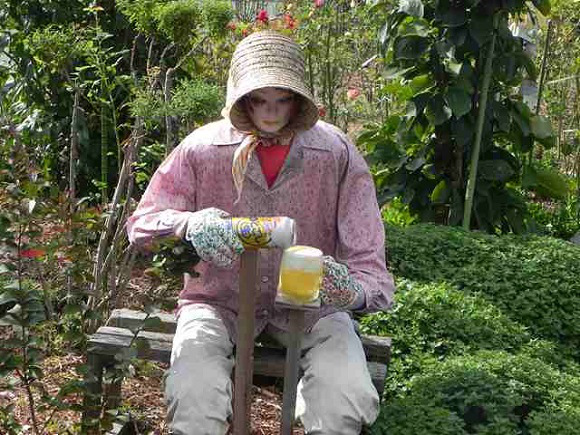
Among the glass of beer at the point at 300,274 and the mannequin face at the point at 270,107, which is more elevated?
the mannequin face at the point at 270,107

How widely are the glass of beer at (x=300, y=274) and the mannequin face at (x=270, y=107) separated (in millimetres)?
545

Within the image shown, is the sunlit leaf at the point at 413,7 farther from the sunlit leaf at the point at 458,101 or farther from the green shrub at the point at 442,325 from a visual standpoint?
the green shrub at the point at 442,325

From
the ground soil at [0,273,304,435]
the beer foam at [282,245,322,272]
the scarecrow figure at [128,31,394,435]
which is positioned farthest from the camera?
the ground soil at [0,273,304,435]

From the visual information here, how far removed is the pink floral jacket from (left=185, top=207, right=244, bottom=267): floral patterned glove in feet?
1.11

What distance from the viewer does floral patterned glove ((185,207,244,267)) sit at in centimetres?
241

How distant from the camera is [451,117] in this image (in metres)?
4.86

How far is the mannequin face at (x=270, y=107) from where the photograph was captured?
9.01ft

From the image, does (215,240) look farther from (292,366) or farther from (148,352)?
(148,352)

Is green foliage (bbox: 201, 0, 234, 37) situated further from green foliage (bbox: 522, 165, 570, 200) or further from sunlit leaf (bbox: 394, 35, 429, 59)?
green foliage (bbox: 522, 165, 570, 200)

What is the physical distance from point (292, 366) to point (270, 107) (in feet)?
2.48

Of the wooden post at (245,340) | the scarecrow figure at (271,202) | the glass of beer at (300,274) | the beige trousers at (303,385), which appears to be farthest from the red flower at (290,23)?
the glass of beer at (300,274)

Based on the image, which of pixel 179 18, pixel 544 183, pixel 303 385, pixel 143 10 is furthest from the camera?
pixel 544 183

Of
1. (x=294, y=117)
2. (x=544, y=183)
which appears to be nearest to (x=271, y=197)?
(x=294, y=117)

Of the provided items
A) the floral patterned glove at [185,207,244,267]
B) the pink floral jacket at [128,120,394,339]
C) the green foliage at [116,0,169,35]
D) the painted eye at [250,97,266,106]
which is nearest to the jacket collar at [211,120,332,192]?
the pink floral jacket at [128,120,394,339]
